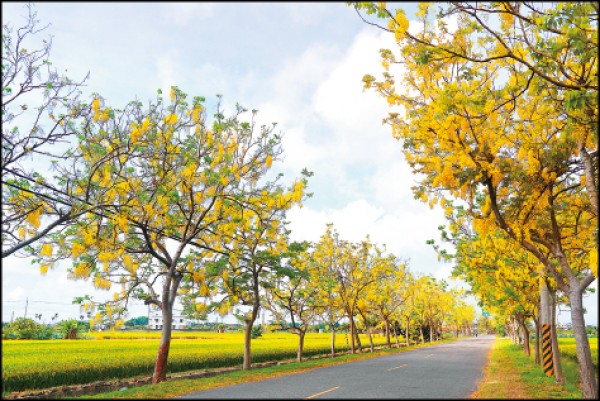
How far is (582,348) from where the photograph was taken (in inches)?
341

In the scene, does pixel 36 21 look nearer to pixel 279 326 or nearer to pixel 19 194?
pixel 19 194

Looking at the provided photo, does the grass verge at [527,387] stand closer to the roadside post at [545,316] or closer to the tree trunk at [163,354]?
the roadside post at [545,316]

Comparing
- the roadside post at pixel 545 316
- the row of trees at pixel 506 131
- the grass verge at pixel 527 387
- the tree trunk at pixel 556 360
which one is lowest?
the grass verge at pixel 527 387

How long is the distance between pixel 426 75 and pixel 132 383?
45.3ft

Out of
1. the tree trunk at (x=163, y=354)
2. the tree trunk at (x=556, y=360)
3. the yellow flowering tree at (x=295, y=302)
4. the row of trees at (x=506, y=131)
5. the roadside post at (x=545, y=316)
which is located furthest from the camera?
the yellow flowering tree at (x=295, y=302)

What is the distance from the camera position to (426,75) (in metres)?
9.55

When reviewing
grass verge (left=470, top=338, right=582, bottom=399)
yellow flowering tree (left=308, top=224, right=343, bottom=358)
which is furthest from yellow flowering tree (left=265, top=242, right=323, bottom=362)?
grass verge (left=470, top=338, right=582, bottom=399)

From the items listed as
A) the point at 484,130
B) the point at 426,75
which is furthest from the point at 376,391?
the point at 426,75

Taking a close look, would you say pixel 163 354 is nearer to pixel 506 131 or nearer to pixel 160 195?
pixel 160 195

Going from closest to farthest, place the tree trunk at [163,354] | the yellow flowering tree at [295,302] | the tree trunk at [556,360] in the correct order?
the tree trunk at [556,360], the tree trunk at [163,354], the yellow flowering tree at [295,302]

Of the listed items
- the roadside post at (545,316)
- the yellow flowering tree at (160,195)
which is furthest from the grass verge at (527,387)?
the yellow flowering tree at (160,195)

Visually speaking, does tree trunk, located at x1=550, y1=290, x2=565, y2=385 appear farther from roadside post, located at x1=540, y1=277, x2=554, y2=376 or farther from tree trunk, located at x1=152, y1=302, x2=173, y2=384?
tree trunk, located at x1=152, y1=302, x2=173, y2=384

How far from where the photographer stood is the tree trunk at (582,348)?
840cm

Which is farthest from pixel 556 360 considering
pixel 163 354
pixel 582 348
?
pixel 163 354
